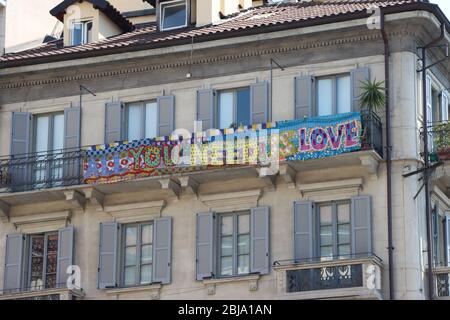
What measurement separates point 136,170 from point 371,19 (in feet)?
26.9

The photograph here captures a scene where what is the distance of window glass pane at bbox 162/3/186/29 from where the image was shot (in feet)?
182

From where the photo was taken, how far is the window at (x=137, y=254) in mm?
51500

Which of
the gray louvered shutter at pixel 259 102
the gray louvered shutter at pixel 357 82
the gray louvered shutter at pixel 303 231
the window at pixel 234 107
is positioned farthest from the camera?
the window at pixel 234 107

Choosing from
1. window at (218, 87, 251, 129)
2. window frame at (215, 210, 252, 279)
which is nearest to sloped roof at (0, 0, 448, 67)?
window at (218, 87, 251, 129)

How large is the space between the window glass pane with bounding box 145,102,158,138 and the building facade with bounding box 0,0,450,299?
0.05m

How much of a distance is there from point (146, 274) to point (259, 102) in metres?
6.09

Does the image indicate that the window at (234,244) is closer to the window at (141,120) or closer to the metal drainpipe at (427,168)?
the window at (141,120)

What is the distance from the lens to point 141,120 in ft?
174

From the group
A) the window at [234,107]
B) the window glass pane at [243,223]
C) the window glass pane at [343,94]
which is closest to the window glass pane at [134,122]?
the window at [234,107]

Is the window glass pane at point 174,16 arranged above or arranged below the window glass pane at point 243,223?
above

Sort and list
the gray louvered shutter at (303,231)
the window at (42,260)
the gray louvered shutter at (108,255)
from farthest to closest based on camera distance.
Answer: the window at (42,260), the gray louvered shutter at (108,255), the gray louvered shutter at (303,231)
